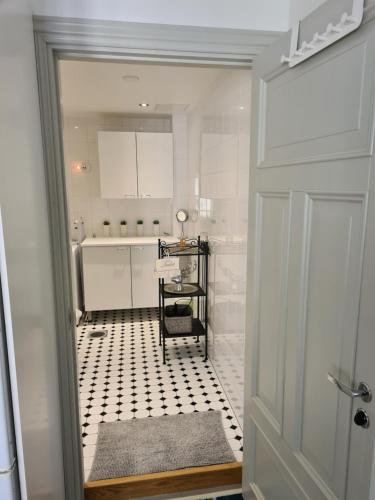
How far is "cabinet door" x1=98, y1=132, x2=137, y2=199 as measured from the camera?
388 cm

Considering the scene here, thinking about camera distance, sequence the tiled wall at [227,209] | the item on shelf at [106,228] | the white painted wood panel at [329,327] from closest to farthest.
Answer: the white painted wood panel at [329,327] → the tiled wall at [227,209] → the item on shelf at [106,228]

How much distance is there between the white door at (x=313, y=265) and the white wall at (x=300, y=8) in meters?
0.15

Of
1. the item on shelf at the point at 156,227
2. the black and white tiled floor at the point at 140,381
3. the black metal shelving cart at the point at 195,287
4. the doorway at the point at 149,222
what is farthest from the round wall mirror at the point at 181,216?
the black and white tiled floor at the point at 140,381

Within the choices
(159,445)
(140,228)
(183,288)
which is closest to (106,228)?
(140,228)

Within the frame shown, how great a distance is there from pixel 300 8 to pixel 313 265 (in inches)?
36.9

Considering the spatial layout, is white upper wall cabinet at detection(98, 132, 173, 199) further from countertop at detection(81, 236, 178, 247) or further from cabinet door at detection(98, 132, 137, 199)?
countertop at detection(81, 236, 178, 247)

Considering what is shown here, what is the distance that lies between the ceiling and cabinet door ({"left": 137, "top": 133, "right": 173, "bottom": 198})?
316 mm

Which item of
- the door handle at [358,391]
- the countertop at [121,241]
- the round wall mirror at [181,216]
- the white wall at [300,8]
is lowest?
the countertop at [121,241]

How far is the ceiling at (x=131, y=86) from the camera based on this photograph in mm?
2451

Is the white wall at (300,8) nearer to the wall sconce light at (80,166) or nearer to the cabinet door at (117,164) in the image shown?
the cabinet door at (117,164)

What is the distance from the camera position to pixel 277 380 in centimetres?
137

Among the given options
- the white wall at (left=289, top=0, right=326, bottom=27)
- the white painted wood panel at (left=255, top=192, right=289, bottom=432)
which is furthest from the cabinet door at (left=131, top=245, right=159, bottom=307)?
the white wall at (left=289, top=0, right=326, bottom=27)

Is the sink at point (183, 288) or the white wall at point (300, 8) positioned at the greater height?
the white wall at point (300, 8)

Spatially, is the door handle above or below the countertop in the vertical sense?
above
